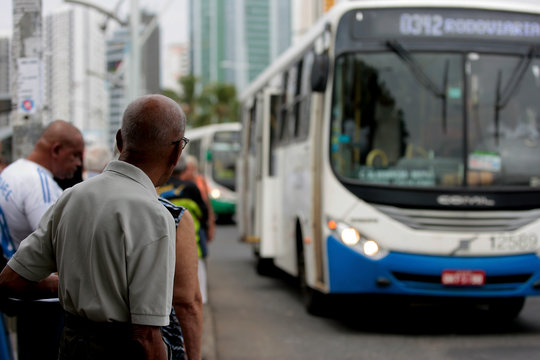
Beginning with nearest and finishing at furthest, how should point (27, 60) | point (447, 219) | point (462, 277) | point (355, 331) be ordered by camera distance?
point (27, 60)
point (462, 277)
point (447, 219)
point (355, 331)

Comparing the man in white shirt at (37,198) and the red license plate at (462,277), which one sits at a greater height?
the man in white shirt at (37,198)

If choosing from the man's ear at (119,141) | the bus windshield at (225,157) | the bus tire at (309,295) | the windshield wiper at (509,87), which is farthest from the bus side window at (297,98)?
the bus windshield at (225,157)

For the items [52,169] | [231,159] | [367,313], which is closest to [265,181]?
[367,313]

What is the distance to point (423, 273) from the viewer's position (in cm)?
819

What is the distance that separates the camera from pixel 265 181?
12.2 m

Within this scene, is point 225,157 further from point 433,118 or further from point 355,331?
point 433,118

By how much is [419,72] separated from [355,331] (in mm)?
2647

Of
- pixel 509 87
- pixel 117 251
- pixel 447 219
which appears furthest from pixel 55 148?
pixel 509 87

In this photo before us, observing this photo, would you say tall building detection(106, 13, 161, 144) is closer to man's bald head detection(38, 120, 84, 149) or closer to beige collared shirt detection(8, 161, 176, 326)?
man's bald head detection(38, 120, 84, 149)

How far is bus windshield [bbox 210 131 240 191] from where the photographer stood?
28219 mm

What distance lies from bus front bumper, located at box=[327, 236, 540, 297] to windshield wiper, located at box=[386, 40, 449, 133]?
1343 mm

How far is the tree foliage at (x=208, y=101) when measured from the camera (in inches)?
2662

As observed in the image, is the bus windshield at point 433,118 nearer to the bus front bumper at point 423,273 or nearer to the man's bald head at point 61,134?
the bus front bumper at point 423,273

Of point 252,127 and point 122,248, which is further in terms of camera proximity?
point 252,127
